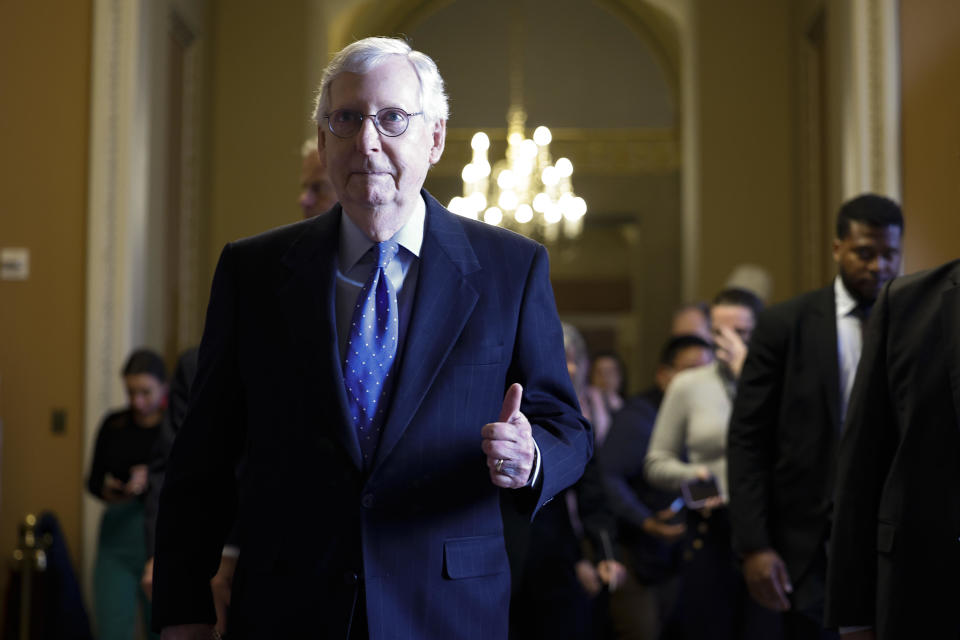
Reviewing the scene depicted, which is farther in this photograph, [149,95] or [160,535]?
[149,95]

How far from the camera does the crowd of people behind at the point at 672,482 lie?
191 centimetres

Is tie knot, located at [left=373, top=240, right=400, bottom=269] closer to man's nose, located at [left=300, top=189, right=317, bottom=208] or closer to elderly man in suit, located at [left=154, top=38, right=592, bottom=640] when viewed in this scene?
elderly man in suit, located at [left=154, top=38, right=592, bottom=640]

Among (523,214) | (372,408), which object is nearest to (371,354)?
(372,408)

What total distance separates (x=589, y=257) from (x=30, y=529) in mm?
10030

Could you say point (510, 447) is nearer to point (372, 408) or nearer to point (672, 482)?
Result: point (372, 408)

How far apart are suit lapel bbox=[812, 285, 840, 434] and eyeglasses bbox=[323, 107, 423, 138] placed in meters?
2.03

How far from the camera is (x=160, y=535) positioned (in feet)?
6.44

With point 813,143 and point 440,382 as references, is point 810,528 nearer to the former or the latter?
point 440,382

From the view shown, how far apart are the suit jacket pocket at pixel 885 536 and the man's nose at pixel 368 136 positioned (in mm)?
1312

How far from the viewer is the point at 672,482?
4.70 m

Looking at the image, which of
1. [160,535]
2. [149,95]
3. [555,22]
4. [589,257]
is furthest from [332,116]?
[589,257]

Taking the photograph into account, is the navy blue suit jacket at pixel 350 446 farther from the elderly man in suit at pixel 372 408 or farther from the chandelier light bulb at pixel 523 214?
the chandelier light bulb at pixel 523 214

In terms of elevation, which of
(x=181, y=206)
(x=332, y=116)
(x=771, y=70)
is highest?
(x=771, y=70)

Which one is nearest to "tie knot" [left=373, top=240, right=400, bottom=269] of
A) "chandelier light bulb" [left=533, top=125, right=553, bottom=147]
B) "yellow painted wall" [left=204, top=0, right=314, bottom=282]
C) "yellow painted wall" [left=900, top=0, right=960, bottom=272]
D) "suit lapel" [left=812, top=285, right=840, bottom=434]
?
"suit lapel" [left=812, top=285, right=840, bottom=434]
